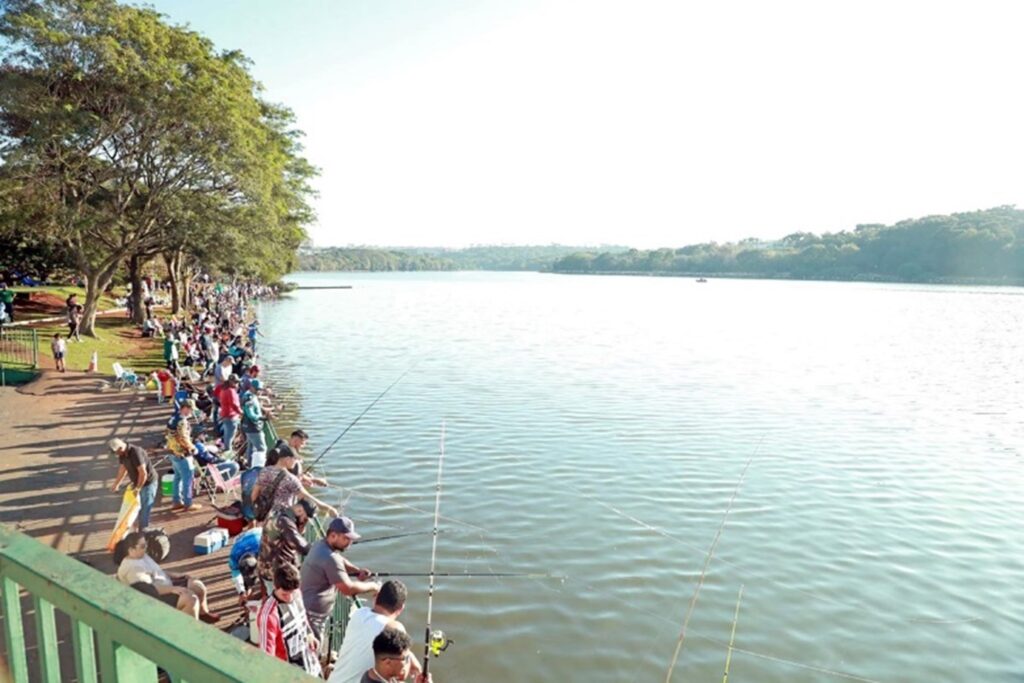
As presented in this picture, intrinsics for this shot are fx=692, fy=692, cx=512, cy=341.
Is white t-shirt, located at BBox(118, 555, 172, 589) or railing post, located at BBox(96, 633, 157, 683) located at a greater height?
railing post, located at BBox(96, 633, 157, 683)

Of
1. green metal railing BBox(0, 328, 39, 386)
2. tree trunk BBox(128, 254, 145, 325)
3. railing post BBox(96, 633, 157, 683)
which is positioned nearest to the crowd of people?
railing post BBox(96, 633, 157, 683)

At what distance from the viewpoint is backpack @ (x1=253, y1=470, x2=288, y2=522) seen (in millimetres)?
8422

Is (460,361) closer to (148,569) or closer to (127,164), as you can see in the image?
(127,164)

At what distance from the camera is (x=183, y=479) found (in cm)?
1138

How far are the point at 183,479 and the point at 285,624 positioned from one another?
7.00 metres

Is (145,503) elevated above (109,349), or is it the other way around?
(145,503)

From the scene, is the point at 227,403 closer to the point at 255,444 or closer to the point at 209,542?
the point at 255,444

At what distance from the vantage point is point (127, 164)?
27.6 metres

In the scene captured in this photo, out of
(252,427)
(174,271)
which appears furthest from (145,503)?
(174,271)

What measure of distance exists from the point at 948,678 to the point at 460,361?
90.0 ft

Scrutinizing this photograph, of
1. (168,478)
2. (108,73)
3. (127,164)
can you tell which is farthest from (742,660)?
(127,164)

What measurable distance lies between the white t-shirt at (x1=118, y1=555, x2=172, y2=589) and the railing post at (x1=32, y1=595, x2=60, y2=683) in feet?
16.3

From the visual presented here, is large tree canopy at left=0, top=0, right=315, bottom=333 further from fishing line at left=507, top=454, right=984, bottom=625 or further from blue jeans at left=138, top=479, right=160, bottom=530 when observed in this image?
fishing line at left=507, top=454, right=984, bottom=625

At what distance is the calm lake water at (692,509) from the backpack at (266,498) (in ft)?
8.35
